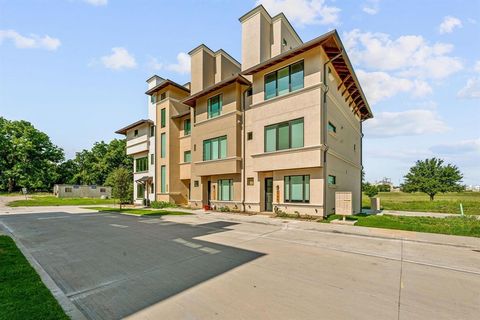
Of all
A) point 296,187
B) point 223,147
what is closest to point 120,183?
point 223,147

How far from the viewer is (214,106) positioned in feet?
72.1

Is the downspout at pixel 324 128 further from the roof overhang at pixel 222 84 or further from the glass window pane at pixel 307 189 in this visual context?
the roof overhang at pixel 222 84

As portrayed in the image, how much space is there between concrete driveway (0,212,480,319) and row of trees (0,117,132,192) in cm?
5430

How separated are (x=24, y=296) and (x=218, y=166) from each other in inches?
648

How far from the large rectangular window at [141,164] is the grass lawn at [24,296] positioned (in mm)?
25389

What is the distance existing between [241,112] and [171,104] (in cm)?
1091

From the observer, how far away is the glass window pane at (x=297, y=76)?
1599cm

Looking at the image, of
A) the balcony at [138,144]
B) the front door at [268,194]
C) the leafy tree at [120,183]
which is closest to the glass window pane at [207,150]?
the front door at [268,194]

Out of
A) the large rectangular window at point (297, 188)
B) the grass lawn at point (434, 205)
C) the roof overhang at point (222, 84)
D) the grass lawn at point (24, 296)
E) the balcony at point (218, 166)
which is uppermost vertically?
the roof overhang at point (222, 84)

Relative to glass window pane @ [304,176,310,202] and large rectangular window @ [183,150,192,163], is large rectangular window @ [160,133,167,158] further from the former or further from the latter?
glass window pane @ [304,176,310,202]

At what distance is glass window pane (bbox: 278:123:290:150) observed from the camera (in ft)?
53.8

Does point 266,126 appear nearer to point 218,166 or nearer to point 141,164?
point 218,166

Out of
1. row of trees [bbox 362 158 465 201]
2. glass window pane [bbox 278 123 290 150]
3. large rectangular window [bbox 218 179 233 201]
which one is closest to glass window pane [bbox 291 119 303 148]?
glass window pane [bbox 278 123 290 150]

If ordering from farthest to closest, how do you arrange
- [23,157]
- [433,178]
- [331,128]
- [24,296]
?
1. [23,157]
2. [433,178]
3. [331,128]
4. [24,296]
